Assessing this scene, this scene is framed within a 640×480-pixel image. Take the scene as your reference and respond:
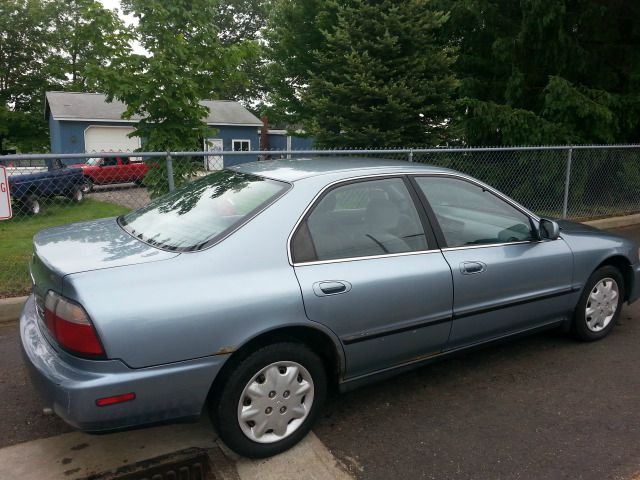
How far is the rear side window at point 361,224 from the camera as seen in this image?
9.18ft

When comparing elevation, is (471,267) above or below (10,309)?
above

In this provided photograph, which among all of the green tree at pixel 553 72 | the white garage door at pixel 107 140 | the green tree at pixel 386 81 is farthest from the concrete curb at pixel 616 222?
the white garage door at pixel 107 140

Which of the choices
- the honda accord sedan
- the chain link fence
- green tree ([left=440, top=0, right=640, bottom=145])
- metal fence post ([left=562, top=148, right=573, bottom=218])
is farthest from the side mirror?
green tree ([left=440, top=0, right=640, bottom=145])

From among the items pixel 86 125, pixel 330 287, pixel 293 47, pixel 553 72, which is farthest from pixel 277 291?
pixel 86 125

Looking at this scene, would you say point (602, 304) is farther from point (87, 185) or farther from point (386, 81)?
point (386, 81)

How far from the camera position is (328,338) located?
2725 mm

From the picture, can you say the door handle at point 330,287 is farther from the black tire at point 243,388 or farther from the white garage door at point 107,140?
the white garage door at point 107,140

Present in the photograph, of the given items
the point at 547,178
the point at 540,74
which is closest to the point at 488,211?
the point at 547,178

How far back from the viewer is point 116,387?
2.20 meters

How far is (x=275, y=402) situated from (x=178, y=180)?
4.53 metres

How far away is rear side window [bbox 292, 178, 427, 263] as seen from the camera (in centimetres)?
280

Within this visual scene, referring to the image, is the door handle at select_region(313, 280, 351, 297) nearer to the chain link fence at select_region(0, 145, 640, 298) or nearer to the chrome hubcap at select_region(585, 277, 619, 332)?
the chain link fence at select_region(0, 145, 640, 298)

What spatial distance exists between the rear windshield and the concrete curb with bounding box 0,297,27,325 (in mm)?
1994

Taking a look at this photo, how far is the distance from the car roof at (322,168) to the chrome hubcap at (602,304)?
1696 millimetres
